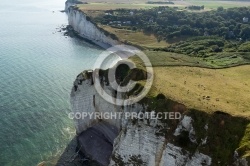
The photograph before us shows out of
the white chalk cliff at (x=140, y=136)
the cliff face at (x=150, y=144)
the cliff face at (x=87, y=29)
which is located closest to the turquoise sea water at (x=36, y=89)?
the cliff face at (x=87, y=29)


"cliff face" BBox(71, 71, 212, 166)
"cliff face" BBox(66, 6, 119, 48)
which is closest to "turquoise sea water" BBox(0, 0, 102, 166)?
"cliff face" BBox(66, 6, 119, 48)

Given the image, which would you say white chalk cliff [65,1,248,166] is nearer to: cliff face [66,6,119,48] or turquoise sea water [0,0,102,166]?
turquoise sea water [0,0,102,166]

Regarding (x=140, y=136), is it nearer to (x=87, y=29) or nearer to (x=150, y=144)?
(x=150, y=144)

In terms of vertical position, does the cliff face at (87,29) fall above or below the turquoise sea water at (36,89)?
above

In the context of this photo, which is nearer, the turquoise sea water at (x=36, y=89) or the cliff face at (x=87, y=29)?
the turquoise sea water at (x=36, y=89)

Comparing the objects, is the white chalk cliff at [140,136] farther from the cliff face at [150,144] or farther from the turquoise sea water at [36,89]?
the turquoise sea water at [36,89]

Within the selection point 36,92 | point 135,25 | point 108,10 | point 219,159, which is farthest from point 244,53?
point 108,10

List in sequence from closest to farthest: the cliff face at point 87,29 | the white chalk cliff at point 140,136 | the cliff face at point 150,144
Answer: the white chalk cliff at point 140,136 < the cliff face at point 150,144 < the cliff face at point 87,29

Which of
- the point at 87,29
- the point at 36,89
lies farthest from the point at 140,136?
the point at 87,29

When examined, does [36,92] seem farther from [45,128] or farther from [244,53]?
[244,53]
